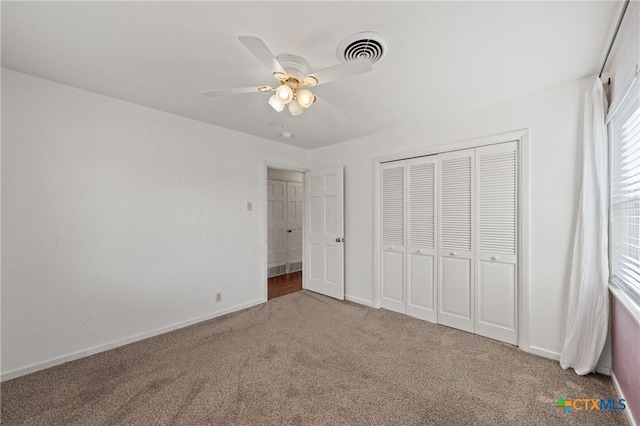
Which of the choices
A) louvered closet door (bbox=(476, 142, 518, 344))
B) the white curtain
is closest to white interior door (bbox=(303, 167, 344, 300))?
louvered closet door (bbox=(476, 142, 518, 344))

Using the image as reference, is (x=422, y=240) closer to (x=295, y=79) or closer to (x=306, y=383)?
(x=306, y=383)

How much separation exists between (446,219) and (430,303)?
1.00 m

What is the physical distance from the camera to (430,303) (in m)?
3.07

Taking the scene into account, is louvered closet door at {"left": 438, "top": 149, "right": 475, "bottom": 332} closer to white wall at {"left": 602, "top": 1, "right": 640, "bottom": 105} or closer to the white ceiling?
the white ceiling

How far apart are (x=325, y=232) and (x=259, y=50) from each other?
302 centimetres

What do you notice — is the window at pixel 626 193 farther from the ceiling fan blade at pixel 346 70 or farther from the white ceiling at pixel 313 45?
the ceiling fan blade at pixel 346 70

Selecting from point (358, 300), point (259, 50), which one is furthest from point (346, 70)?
point (358, 300)

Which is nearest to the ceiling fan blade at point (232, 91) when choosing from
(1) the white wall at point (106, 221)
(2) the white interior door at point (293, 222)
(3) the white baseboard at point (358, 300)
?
(1) the white wall at point (106, 221)

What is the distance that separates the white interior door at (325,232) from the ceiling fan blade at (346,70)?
2.34 m

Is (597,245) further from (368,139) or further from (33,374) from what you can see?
(33,374)

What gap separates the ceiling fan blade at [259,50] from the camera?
50.2 inches

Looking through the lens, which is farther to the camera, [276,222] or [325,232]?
[276,222]

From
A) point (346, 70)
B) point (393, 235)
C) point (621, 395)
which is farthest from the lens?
point (393, 235)

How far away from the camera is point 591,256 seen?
6.61ft
